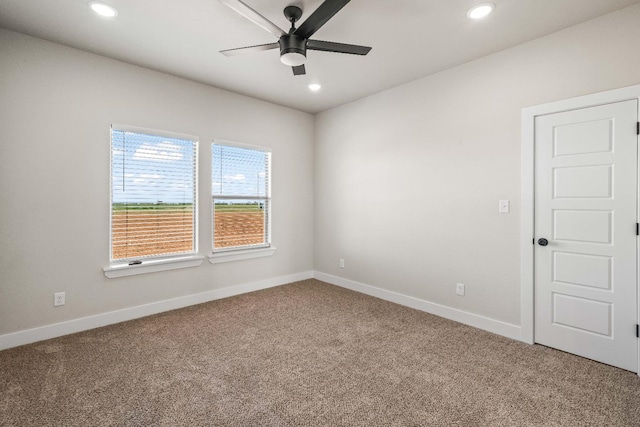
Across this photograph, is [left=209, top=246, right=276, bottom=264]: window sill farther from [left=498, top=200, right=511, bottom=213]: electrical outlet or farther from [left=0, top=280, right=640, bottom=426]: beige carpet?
[left=498, top=200, right=511, bottom=213]: electrical outlet

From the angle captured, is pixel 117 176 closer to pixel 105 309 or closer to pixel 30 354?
pixel 105 309

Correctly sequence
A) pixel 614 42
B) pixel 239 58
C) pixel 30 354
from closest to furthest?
pixel 614 42 < pixel 30 354 < pixel 239 58

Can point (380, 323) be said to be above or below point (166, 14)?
below

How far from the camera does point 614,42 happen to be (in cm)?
238

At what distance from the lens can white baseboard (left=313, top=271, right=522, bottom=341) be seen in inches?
117

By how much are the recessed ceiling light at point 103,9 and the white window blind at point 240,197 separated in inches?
68.8

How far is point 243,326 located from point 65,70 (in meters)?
3.10

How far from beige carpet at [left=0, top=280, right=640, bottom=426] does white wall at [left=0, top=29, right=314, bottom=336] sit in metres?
0.44

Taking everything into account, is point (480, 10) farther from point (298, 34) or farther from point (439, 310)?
point (439, 310)

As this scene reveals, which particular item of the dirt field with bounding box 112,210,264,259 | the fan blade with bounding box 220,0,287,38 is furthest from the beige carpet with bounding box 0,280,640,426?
the fan blade with bounding box 220,0,287,38

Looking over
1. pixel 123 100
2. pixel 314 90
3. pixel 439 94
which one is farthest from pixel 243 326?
pixel 439 94

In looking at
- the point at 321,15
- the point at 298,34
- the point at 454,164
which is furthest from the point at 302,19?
the point at 454,164

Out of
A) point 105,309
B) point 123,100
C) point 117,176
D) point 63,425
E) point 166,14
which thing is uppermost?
point 166,14

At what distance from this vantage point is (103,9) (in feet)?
7.72
